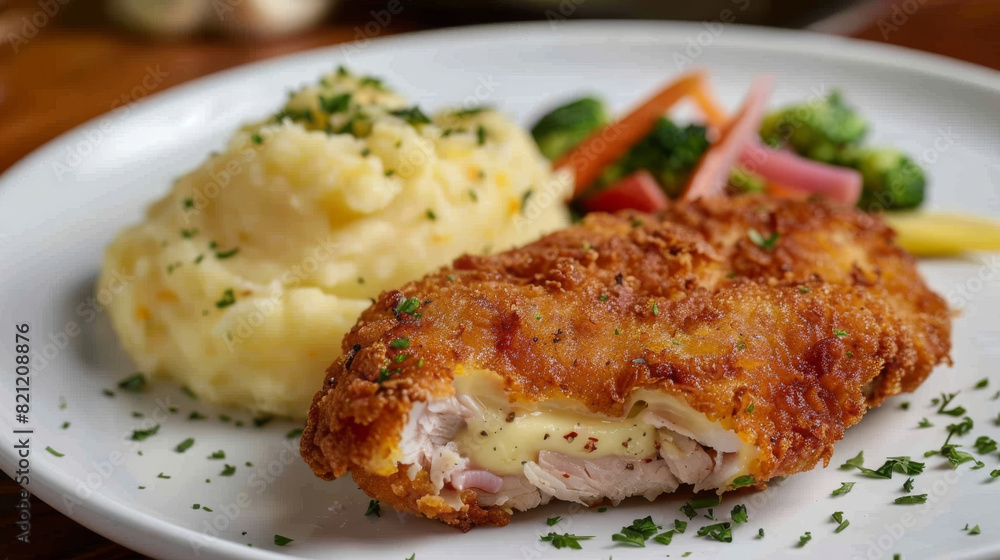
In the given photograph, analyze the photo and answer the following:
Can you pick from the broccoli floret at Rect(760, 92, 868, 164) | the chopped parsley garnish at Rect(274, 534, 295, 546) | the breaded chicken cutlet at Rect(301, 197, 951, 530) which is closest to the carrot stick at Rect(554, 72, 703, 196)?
the broccoli floret at Rect(760, 92, 868, 164)

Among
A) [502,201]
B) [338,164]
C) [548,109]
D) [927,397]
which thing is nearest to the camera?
[927,397]

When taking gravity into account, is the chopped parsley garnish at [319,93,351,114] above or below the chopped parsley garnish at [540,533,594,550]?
above

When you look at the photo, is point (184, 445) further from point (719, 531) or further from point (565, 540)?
point (719, 531)

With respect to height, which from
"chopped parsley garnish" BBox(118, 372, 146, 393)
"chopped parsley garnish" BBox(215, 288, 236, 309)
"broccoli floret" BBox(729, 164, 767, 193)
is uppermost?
"chopped parsley garnish" BBox(215, 288, 236, 309)

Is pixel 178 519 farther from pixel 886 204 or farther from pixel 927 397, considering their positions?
pixel 886 204

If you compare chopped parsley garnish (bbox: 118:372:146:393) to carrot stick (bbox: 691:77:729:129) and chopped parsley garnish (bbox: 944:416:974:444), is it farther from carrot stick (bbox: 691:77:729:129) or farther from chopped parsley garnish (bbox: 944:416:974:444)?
carrot stick (bbox: 691:77:729:129)

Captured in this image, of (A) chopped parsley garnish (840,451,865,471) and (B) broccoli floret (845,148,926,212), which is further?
(B) broccoli floret (845,148,926,212)

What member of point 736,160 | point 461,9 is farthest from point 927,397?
point 461,9

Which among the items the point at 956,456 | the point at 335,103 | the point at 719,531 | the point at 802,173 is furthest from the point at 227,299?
the point at 802,173
